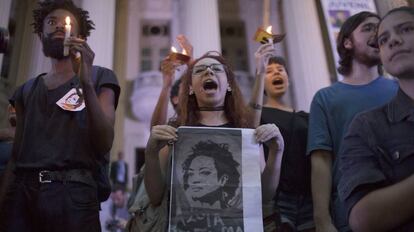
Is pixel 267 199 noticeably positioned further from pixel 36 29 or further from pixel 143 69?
pixel 143 69

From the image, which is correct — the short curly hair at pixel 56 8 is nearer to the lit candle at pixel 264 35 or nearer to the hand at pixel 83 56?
the hand at pixel 83 56

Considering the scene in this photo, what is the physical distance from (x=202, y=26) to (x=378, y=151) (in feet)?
32.9

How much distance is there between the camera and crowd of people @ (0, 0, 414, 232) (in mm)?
1387

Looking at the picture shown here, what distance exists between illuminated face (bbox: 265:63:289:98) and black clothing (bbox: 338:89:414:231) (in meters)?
1.59

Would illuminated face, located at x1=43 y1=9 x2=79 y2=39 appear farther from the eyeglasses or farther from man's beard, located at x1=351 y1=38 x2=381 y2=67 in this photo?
man's beard, located at x1=351 y1=38 x2=381 y2=67

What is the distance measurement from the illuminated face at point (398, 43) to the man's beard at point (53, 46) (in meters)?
1.65

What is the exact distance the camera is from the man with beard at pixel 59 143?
191cm

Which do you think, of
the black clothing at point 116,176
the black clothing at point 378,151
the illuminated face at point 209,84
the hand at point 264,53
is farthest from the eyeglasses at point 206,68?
the black clothing at point 116,176

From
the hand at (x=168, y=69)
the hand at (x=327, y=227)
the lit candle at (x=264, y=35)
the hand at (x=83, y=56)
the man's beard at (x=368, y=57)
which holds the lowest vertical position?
the hand at (x=327, y=227)

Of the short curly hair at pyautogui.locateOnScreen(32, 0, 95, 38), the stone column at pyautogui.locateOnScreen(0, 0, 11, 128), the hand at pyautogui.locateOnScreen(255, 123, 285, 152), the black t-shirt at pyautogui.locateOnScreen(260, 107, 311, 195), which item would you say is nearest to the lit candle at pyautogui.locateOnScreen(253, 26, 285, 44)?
the black t-shirt at pyautogui.locateOnScreen(260, 107, 311, 195)

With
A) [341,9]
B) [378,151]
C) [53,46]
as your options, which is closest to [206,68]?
[53,46]

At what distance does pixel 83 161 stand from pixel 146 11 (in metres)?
15.2

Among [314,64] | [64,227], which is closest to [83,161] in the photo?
[64,227]

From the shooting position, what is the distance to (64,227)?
1.88 metres
